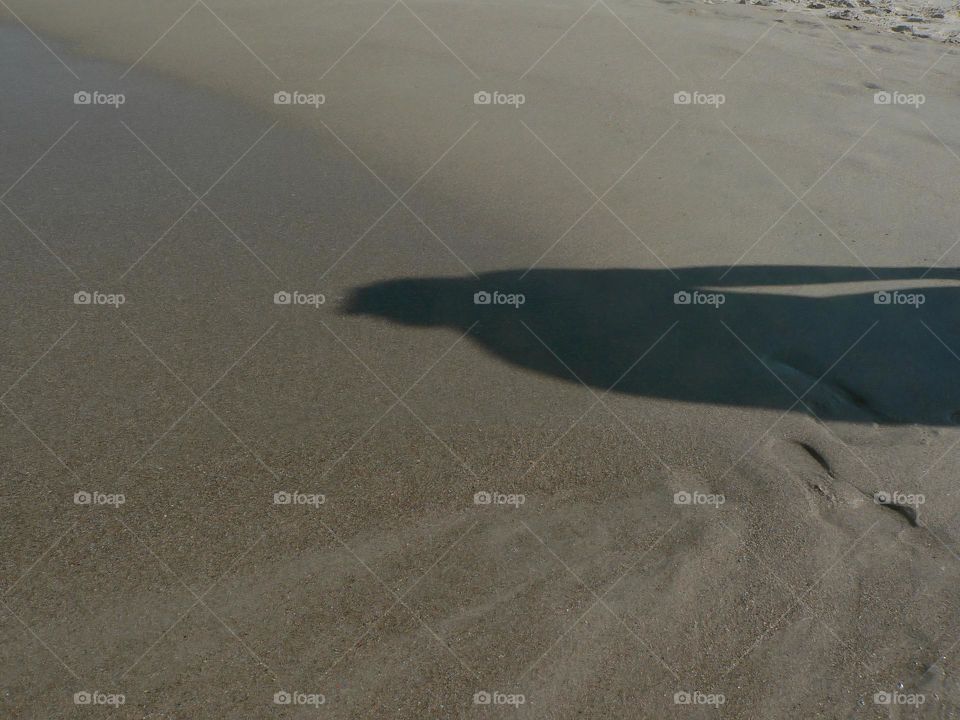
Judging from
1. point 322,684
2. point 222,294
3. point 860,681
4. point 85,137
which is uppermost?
point 85,137

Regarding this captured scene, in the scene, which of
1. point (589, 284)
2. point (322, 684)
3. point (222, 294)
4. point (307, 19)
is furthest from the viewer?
point (307, 19)

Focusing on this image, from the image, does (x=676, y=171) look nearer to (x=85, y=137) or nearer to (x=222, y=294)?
(x=222, y=294)

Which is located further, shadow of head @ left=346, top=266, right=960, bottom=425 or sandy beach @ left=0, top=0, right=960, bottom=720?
shadow of head @ left=346, top=266, right=960, bottom=425

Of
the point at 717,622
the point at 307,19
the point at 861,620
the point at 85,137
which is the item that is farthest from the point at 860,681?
the point at 307,19

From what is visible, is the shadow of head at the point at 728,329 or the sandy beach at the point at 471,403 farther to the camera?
the shadow of head at the point at 728,329
